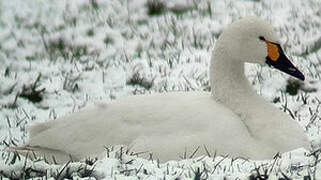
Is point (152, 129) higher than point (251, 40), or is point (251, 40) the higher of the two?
point (251, 40)

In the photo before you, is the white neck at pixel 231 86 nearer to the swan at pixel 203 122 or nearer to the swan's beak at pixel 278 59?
the swan at pixel 203 122

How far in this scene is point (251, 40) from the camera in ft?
16.8

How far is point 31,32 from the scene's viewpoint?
870 centimetres

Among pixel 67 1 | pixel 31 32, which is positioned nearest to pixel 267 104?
pixel 31 32

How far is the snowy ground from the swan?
0.22m

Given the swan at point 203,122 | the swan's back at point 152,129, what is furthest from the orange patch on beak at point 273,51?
the swan's back at point 152,129

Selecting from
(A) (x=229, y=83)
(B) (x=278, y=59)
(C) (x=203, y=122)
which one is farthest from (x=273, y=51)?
(C) (x=203, y=122)

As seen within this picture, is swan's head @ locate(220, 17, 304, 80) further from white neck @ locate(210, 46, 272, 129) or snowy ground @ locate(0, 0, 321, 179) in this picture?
snowy ground @ locate(0, 0, 321, 179)

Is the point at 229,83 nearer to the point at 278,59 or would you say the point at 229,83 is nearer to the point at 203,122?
the point at 278,59

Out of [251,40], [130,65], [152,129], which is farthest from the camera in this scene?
[130,65]

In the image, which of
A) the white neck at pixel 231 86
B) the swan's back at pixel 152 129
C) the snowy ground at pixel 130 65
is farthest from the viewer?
the white neck at pixel 231 86

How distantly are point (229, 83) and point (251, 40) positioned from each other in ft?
1.04

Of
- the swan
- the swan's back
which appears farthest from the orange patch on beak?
the swan's back

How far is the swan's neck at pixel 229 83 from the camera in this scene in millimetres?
5078
